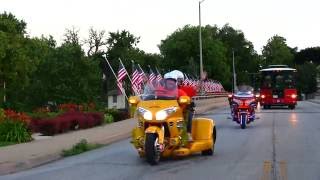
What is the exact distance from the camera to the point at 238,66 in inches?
6024

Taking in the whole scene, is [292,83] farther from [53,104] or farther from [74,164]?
[74,164]

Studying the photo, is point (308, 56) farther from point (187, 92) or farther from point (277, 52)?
point (187, 92)

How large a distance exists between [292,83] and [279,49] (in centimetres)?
11826

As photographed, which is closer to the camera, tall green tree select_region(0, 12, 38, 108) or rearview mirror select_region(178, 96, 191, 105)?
rearview mirror select_region(178, 96, 191, 105)

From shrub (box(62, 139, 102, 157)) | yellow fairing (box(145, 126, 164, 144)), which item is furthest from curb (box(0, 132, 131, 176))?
yellow fairing (box(145, 126, 164, 144))

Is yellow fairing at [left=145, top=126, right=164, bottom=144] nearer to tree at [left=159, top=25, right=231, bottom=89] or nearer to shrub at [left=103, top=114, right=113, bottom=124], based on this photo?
shrub at [left=103, top=114, right=113, bottom=124]

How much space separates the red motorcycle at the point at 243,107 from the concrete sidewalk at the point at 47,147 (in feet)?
13.6

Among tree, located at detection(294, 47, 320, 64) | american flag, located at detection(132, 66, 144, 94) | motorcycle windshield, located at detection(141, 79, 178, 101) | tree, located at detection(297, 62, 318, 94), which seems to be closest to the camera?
motorcycle windshield, located at detection(141, 79, 178, 101)

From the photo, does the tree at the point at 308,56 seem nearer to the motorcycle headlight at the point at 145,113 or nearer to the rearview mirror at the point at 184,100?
the rearview mirror at the point at 184,100

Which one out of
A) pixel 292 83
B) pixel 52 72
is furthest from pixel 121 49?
pixel 52 72

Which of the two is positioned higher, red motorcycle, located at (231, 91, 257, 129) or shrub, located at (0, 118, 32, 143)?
red motorcycle, located at (231, 91, 257, 129)

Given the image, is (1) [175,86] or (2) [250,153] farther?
(2) [250,153]

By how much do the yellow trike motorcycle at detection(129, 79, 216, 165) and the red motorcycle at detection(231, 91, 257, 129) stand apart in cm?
986

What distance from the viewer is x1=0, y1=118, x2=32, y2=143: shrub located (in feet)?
62.2
